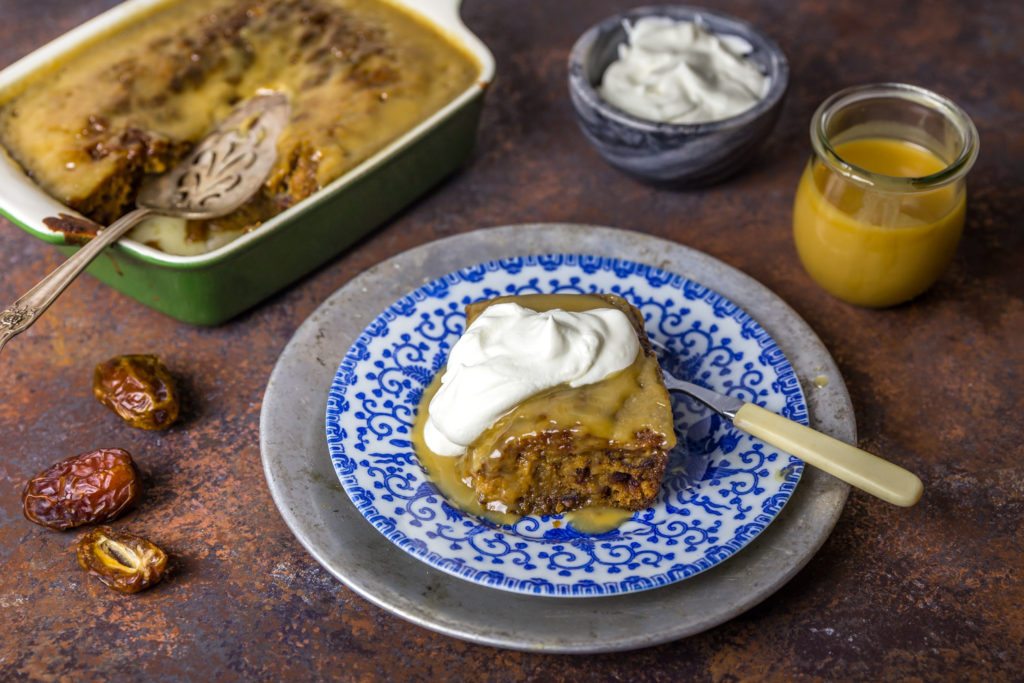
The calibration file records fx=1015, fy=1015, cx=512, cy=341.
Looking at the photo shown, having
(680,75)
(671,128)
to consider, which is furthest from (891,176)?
(680,75)

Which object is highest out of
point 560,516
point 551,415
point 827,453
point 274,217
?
point 274,217

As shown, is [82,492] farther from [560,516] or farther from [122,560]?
[560,516]

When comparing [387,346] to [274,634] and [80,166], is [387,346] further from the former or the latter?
[80,166]

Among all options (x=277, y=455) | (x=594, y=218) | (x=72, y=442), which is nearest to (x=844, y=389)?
(x=594, y=218)

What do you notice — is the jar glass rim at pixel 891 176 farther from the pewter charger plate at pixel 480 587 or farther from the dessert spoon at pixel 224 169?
the dessert spoon at pixel 224 169

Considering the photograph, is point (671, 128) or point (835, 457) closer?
point (835, 457)

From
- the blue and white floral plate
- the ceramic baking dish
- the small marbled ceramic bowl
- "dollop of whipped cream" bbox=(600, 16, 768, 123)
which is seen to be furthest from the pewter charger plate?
"dollop of whipped cream" bbox=(600, 16, 768, 123)
